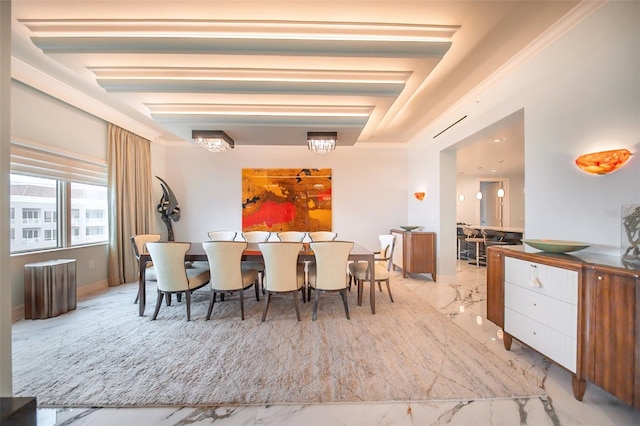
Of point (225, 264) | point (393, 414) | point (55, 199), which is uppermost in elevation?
point (55, 199)

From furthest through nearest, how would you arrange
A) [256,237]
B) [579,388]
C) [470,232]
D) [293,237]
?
[470,232] < [256,237] < [293,237] < [579,388]

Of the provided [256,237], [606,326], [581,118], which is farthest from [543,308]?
[256,237]

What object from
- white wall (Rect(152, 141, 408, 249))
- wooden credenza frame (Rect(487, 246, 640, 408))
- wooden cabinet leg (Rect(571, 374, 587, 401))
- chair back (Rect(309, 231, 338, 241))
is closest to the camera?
wooden credenza frame (Rect(487, 246, 640, 408))

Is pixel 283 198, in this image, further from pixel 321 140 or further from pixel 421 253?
pixel 421 253

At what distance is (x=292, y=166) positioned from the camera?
221 inches

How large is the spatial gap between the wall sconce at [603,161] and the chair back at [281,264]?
2.58 metres

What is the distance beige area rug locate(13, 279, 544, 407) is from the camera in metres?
1.70

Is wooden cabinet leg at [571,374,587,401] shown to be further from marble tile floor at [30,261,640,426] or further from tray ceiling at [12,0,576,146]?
tray ceiling at [12,0,576,146]

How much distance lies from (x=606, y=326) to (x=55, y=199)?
20.0 ft

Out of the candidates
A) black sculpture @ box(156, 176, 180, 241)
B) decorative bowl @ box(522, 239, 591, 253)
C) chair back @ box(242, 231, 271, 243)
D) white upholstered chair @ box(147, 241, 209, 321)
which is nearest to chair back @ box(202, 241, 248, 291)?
white upholstered chair @ box(147, 241, 209, 321)

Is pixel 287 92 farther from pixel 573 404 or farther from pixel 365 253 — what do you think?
pixel 573 404

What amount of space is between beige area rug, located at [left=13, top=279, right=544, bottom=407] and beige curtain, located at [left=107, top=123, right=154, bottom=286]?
1303mm

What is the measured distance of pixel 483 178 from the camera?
29.8ft

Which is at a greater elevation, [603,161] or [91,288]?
[603,161]
